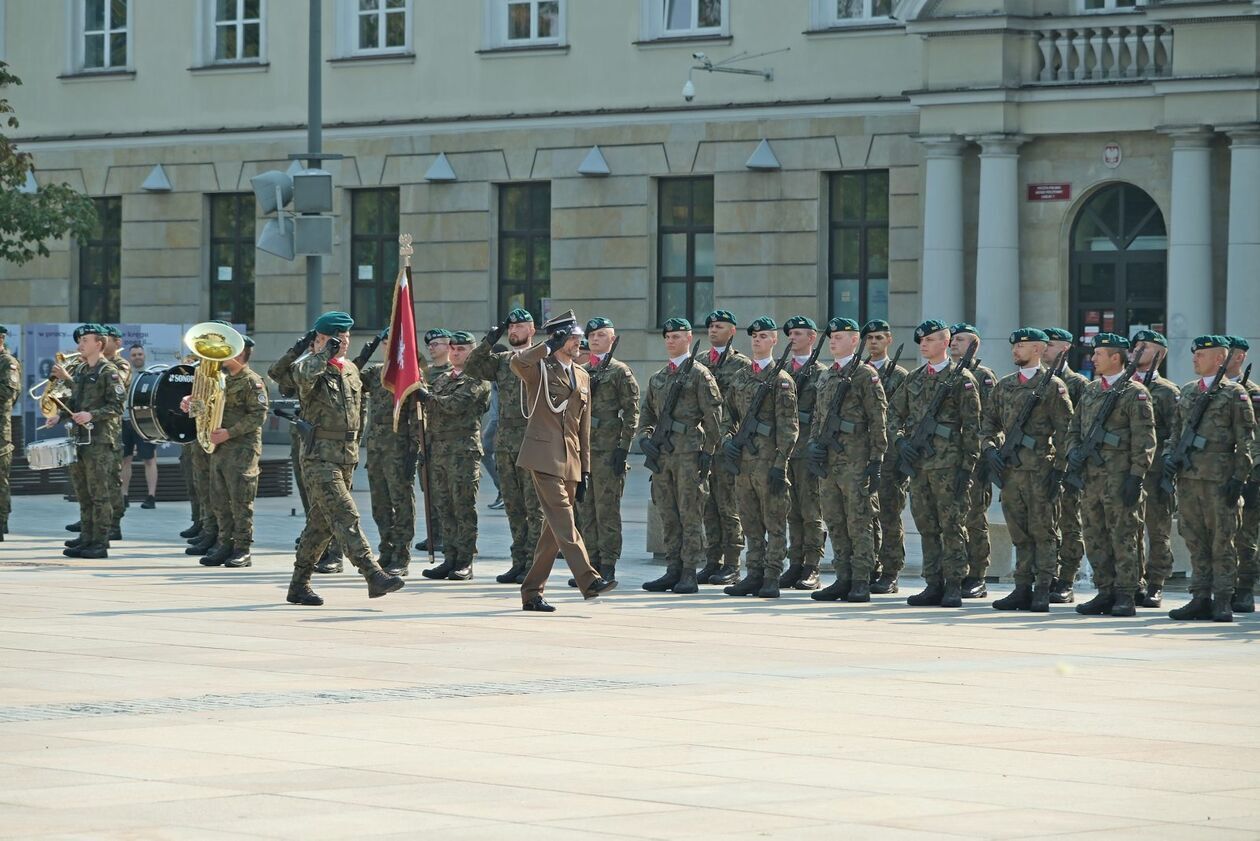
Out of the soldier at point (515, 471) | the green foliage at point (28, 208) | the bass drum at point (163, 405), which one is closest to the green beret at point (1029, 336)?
the soldier at point (515, 471)

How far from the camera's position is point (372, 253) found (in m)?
38.0

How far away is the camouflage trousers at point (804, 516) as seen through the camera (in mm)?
17828

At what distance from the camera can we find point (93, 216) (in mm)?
36281

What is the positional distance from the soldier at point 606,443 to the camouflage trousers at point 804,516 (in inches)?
48.1

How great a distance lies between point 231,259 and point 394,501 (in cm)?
2159

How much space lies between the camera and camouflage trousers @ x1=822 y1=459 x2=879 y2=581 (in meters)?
17.0

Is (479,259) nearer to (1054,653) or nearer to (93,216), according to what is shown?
(93,216)

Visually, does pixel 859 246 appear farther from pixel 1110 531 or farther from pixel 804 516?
pixel 1110 531

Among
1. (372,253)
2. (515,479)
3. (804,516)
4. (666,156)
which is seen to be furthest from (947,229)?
(515,479)

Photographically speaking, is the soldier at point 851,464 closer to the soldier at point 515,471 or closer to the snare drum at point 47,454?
the soldier at point 515,471

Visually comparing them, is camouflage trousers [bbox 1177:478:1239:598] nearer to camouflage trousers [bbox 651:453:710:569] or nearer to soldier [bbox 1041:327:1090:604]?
soldier [bbox 1041:327:1090:604]

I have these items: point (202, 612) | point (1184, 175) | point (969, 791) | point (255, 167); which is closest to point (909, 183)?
point (1184, 175)

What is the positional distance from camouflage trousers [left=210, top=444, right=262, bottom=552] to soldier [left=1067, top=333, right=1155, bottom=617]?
6.58m

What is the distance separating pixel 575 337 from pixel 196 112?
24.2 meters
